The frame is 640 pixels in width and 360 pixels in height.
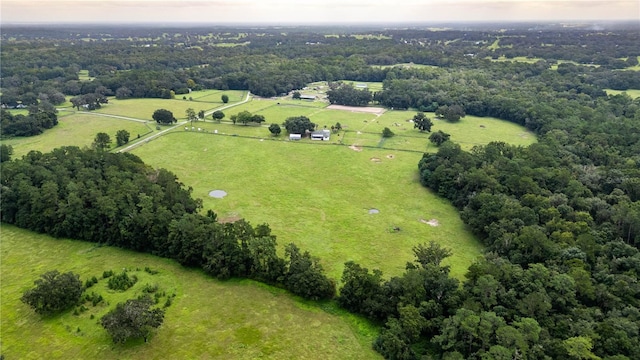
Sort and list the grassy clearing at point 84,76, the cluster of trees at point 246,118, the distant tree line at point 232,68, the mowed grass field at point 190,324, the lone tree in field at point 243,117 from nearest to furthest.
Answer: the mowed grass field at point 190,324, the lone tree in field at point 243,117, the cluster of trees at point 246,118, the distant tree line at point 232,68, the grassy clearing at point 84,76

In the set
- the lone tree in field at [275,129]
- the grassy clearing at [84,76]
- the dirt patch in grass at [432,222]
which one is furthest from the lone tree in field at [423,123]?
the grassy clearing at [84,76]

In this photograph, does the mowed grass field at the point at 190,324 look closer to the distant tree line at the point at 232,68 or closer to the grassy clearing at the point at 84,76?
the distant tree line at the point at 232,68

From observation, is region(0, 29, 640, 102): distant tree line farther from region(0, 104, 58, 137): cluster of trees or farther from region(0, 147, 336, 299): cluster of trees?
region(0, 147, 336, 299): cluster of trees

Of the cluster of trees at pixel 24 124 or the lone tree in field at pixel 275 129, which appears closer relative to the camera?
the cluster of trees at pixel 24 124

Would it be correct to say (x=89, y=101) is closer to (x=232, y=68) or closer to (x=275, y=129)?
(x=275, y=129)

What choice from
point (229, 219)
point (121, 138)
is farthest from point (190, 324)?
point (121, 138)

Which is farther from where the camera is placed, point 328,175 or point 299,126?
point 299,126

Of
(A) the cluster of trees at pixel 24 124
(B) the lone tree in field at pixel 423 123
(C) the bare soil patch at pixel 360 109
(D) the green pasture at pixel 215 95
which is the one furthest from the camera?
(D) the green pasture at pixel 215 95
